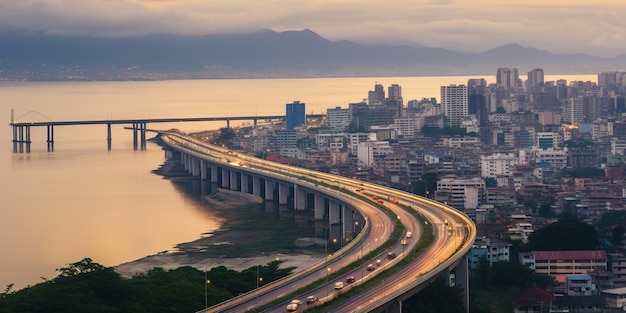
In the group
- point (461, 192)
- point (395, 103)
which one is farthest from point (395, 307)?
point (395, 103)

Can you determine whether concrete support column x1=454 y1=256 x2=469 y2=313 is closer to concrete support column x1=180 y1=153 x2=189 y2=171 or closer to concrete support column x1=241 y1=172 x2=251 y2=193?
concrete support column x1=241 y1=172 x2=251 y2=193

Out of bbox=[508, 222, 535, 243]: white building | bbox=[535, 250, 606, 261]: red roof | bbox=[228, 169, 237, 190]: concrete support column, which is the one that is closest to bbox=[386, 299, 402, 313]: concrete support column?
bbox=[535, 250, 606, 261]: red roof

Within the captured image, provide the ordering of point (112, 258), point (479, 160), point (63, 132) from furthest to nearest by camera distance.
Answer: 1. point (63, 132)
2. point (479, 160)
3. point (112, 258)

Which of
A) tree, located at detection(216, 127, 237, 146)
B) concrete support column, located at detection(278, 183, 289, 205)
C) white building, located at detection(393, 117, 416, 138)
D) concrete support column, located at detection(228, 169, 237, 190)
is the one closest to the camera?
concrete support column, located at detection(278, 183, 289, 205)

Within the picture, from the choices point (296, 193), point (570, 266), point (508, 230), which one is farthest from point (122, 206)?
point (570, 266)

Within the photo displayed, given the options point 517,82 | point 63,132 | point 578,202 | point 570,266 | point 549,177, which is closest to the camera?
point 570,266

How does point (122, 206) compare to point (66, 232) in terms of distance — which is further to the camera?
point (122, 206)

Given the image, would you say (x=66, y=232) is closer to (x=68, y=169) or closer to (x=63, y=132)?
(x=68, y=169)
